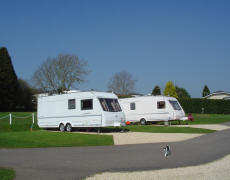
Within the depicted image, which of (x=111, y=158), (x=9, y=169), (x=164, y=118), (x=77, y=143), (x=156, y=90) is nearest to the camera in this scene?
(x=9, y=169)

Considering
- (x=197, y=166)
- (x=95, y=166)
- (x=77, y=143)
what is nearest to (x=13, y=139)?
(x=77, y=143)

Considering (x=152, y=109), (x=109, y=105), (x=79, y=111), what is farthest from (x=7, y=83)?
(x=109, y=105)

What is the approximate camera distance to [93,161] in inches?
359

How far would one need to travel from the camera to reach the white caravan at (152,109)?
25.5m

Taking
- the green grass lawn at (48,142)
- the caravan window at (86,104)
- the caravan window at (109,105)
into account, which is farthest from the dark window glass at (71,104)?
the green grass lawn at (48,142)

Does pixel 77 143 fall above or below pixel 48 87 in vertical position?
below

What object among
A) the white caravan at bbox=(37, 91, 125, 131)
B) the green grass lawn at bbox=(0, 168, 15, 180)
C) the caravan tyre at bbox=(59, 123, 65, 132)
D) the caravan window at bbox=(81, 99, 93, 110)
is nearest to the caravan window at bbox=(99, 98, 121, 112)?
the white caravan at bbox=(37, 91, 125, 131)

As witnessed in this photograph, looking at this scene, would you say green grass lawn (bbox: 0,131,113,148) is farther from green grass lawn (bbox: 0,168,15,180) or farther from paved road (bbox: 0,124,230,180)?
green grass lawn (bbox: 0,168,15,180)

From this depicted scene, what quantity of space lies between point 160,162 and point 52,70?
161ft

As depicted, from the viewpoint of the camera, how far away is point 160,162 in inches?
351

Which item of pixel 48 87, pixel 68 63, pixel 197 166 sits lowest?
pixel 197 166

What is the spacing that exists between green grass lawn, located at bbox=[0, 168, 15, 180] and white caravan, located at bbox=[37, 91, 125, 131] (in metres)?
11.2

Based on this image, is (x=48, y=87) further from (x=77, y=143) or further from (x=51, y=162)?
(x=51, y=162)

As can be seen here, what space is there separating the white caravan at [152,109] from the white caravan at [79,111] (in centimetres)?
654
